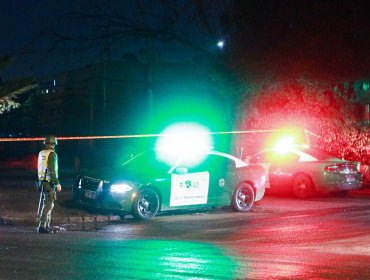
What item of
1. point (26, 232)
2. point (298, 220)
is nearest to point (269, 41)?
point (298, 220)

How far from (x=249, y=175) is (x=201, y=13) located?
10.1 m

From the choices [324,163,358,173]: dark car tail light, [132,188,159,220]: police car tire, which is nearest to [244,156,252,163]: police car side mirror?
[324,163,358,173]: dark car tail light

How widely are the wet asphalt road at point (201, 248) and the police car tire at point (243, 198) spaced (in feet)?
1.62

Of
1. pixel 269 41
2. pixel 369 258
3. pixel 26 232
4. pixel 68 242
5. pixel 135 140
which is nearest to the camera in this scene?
pixel 369 258

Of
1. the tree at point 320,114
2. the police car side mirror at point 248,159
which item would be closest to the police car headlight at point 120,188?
the police car side mirror at point 248,159

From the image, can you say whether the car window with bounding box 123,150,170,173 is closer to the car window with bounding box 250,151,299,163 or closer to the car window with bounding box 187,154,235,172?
the car window with bounding box 187,154,235,172

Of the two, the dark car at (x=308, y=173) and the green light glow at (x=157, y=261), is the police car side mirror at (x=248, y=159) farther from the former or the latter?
the green light glow at (x=157, y=261)

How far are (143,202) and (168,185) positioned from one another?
74 centimetres

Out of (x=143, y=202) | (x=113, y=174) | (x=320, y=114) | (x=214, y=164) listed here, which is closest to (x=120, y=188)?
(x=113, y=174)

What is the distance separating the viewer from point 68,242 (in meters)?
10.8

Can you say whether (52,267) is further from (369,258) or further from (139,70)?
(139,70)

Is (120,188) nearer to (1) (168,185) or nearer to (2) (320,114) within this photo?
(1) (168,185)

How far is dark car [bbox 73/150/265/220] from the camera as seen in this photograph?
46.4 ft

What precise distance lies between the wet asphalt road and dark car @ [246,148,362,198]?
316 cm
